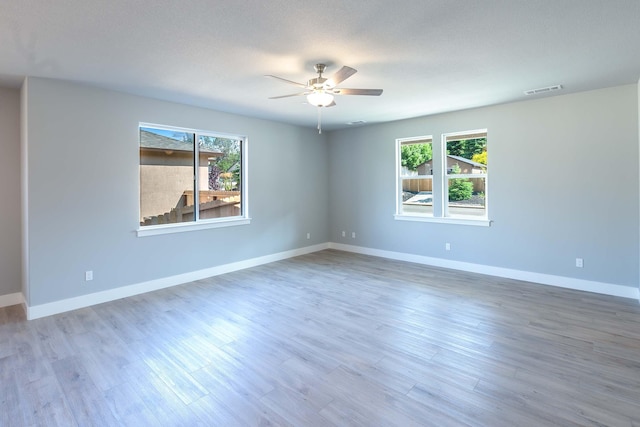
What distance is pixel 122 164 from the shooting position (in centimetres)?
414

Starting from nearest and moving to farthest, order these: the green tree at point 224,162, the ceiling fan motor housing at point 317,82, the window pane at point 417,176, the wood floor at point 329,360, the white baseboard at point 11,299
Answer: the wood floor at point 329,360 < the ceiling fan motor housing at point 317,82 < the white baseboard at point 11,299 < the green tree at point 224,162 < the window pane at point 417,176

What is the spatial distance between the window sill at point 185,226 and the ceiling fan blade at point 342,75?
3.03 meters

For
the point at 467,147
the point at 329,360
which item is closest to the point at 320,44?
the point at 329,360

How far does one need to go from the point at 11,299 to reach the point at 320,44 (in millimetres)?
4721

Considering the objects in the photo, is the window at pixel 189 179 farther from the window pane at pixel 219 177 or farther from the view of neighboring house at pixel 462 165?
the view of neighboring house at pixel 462 165

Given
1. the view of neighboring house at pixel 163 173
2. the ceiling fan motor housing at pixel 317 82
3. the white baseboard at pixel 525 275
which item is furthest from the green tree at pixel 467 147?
the view of neighboring house at pixel 163 173

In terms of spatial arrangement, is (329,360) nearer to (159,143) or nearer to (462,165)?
(159,143)

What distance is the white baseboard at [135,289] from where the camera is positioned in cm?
361

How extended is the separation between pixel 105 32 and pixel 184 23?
67 cm

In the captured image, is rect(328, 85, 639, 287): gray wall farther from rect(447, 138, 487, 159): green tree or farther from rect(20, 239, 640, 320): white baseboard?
rect(447, 138, 487, 159): green tree

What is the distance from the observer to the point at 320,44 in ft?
8.92

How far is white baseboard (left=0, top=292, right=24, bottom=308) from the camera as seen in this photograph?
3.91 meters

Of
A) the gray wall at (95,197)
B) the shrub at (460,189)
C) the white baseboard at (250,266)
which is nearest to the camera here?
the gray wall at (95,197)

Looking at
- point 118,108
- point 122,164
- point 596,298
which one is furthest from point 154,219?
point 596,298
